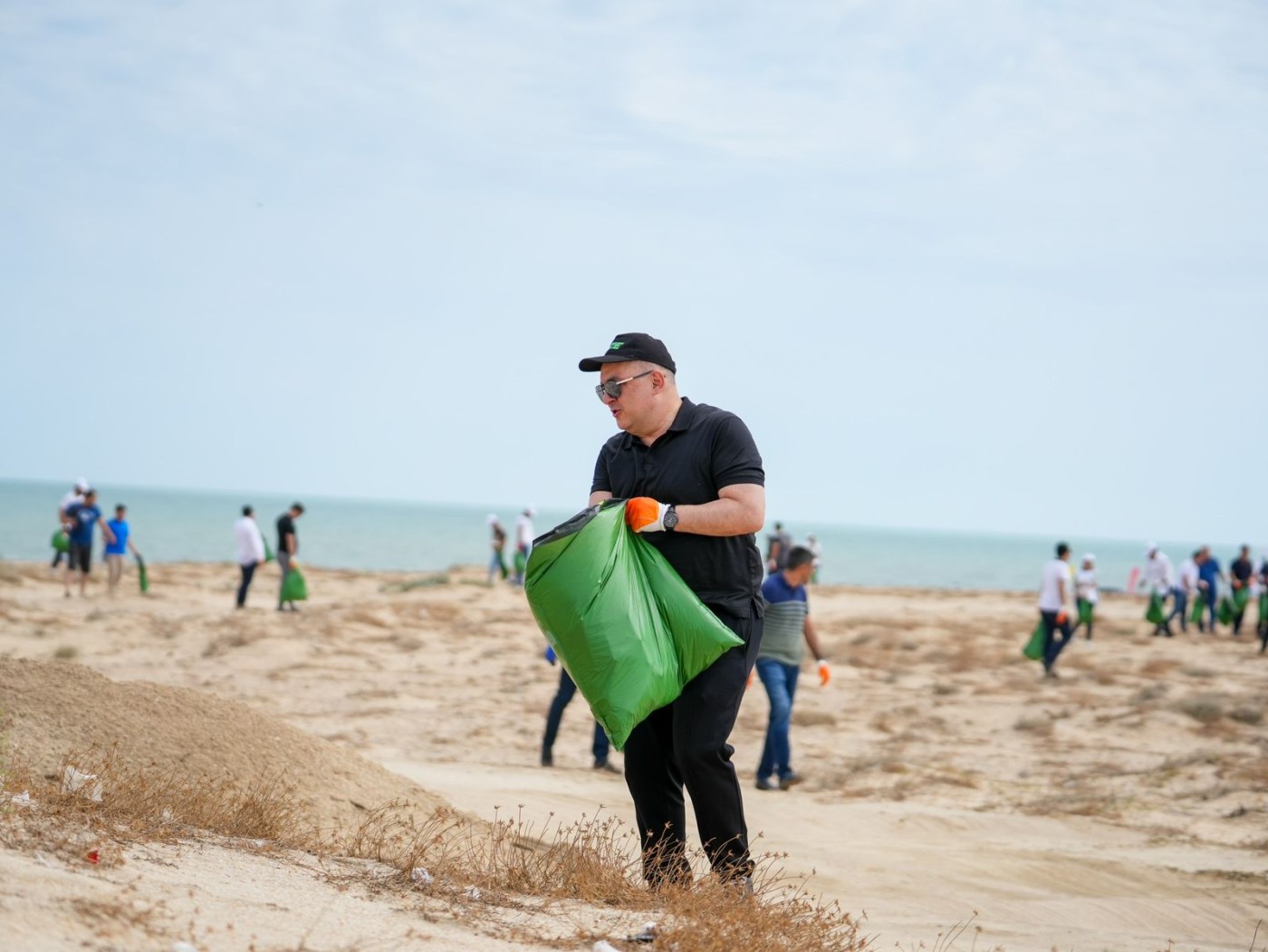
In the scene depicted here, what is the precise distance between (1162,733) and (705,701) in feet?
35.4

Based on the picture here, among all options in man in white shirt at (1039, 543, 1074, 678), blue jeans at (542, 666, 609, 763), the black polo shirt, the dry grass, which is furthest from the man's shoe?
man in white shirt at (1039, 543, 1074, 678)

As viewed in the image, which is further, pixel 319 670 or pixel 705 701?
pixel 319 670

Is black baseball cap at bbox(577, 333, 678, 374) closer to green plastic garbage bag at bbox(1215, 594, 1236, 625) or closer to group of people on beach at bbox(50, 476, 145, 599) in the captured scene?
group of people on beach at bbox(50, 476, 145, 599)

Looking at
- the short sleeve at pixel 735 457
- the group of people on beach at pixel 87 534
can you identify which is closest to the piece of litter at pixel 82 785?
the short sleeve at pixel 735 457

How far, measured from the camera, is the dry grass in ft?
12.3

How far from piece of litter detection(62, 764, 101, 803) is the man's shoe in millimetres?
6424

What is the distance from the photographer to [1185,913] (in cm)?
636

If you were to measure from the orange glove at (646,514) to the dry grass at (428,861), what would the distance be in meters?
1.14

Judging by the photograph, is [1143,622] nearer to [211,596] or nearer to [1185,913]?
[211,596]

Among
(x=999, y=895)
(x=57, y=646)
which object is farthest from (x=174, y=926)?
(x=57, y=646)

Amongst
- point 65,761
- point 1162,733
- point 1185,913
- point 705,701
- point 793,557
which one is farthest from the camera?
point 1162,733

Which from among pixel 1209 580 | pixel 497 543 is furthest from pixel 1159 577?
pixel 497 543

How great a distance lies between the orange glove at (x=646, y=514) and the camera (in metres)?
4.28

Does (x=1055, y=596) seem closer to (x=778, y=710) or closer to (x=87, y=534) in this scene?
(x=778, y=710)
